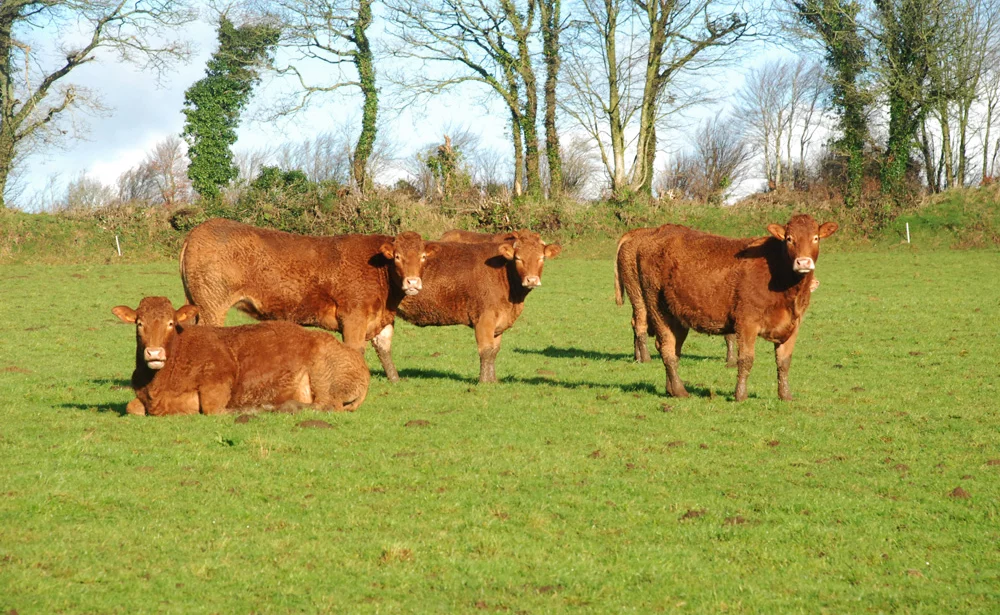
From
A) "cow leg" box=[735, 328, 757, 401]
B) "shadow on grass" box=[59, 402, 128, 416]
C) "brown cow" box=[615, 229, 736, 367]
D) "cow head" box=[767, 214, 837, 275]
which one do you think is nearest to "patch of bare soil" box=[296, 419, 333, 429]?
"shadow on grass" box=[59, 402, 128, 416]

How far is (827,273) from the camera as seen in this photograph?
32.4 metres

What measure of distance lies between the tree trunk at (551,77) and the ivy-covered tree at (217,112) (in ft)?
46.2

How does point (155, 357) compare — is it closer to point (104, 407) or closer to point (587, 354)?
point (104, 407)

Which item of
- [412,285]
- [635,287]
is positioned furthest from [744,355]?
[412,285]

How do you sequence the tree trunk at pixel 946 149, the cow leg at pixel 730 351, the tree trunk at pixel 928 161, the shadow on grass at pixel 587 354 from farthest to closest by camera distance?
the tree trunk at pixel 928 161, the tree trunk at pixel 946 149, the shadow on grass at pixel 587 354, the cow leg at pixel 730 351

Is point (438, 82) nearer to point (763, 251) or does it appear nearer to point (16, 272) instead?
point (16, 272)

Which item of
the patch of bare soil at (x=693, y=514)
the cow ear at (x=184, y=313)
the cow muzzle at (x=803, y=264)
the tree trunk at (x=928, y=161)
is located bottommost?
the patch of bare soil at (x=693, y=514)

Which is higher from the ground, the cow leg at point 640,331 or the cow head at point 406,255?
the cow head at point 406,255

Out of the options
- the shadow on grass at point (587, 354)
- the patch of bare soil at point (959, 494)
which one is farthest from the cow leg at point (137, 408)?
the shadow on grass at point (587, 354)

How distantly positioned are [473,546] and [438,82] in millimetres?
39162

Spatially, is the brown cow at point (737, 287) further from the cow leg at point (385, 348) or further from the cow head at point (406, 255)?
the cow leg at point (385, 348)

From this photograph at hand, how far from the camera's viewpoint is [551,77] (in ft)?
150

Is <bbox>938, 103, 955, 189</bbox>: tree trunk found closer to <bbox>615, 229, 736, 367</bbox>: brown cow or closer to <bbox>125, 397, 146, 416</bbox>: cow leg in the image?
<bbox>615, 229, 736, 367</bbox>: brown cow

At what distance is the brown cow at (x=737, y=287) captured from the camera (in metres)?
12.1
